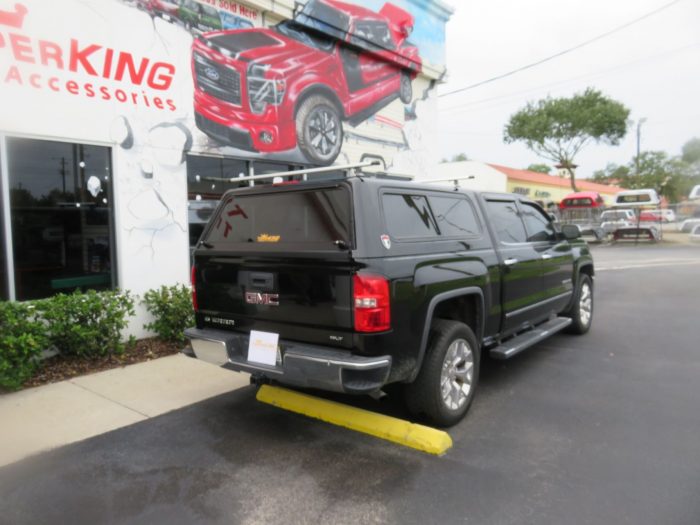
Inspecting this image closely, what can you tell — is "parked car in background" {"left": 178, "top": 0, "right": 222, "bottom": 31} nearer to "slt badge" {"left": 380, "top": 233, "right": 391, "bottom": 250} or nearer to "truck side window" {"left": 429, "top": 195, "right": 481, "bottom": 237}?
"truck side window" {"left": 429, "top": 195, "right": 481, "bottom": 237}

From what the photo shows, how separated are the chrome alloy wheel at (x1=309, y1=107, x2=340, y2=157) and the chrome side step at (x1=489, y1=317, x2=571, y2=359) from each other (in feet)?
17.0

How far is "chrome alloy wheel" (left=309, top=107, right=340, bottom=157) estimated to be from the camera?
30.6 ft

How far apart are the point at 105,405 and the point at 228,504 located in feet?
6.90

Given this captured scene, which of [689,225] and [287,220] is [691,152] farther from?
[287,220]

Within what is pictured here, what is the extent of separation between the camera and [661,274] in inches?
531

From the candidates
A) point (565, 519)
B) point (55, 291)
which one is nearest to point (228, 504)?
point (565, 519)

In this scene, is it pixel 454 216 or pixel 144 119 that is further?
pixel 144 119

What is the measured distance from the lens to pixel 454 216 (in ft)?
15.1

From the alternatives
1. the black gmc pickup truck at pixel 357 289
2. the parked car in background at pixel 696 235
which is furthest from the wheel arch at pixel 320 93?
the parked car in background at pixel 696 235

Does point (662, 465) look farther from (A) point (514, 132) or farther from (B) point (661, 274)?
(A) point (514, 132)

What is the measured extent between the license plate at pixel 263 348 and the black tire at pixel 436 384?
1034mm

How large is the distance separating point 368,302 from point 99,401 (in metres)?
2.85

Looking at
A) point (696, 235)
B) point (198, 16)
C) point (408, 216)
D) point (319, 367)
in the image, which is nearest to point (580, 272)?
point (408, 216)

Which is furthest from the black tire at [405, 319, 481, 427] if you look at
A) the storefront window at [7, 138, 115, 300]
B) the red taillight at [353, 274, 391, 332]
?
the storefront window at [7, 138, 115, 300]
